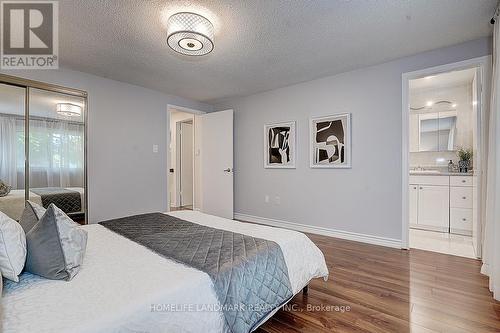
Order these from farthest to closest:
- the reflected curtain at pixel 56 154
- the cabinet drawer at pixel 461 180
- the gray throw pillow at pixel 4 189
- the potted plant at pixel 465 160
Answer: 1. the potted plant at pixel 465 160
2. the cabinet drawer at pixel 461 180
3. the reflected curtain at pixel 56 154
4. the gray throw pillow at pixel 4 189

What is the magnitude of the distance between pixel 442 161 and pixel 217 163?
4134 mm

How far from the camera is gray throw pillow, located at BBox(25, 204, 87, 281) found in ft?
3.71

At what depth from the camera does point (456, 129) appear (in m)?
4.30

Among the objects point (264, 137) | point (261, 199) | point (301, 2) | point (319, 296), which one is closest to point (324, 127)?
point (264, 137)

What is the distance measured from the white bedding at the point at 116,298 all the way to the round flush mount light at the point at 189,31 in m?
1.76

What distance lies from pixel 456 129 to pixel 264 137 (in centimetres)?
330

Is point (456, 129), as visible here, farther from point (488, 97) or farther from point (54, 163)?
point (54, 163)

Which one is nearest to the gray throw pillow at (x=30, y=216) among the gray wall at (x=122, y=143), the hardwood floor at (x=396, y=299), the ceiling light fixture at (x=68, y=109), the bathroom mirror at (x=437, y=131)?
the hardwood floor at (x=396, y=299)

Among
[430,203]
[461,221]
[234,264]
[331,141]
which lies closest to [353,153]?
[331,141]

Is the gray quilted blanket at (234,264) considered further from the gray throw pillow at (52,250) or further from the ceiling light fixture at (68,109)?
the ceiling light fixture at (68,109)

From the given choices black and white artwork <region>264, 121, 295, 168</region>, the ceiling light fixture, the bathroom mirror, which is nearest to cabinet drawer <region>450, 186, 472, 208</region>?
the bathroom mirror

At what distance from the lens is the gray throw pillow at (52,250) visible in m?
1.13

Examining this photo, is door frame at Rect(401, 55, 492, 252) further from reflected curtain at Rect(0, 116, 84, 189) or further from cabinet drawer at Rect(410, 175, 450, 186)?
reflected curtain at Rect(0, 116, 84, 189)

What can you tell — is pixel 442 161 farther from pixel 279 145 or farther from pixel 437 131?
pixel 279 145
